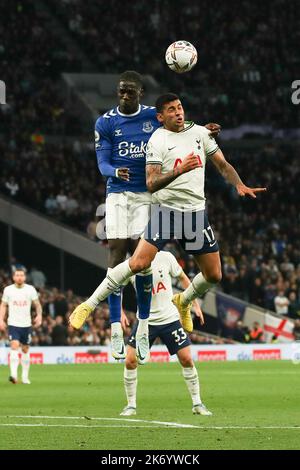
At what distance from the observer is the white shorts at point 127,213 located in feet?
51.4

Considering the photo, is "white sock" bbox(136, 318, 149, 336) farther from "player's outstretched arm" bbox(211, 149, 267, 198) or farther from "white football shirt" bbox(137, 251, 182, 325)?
"player's outstretched arm" bbox(211, 149, 267, 198)

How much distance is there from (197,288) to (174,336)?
92.3 inches

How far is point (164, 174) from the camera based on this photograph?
14.5 m

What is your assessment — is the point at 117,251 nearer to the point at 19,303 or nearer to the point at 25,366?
the point at 25,366

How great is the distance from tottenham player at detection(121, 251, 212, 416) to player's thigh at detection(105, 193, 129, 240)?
139cm

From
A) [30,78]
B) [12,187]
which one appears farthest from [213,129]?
[30,78]

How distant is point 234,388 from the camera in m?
24.1

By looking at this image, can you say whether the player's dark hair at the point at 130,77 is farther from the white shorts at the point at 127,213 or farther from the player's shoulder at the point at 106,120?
the white shorts at the point at 127,213

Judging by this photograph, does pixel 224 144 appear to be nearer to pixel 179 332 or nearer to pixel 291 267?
pixel 291 267

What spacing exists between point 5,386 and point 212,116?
986 inches

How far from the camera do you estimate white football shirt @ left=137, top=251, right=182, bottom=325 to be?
18266 mm

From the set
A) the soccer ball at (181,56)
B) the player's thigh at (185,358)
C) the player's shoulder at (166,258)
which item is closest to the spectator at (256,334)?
the player's shoulder at (166,258)

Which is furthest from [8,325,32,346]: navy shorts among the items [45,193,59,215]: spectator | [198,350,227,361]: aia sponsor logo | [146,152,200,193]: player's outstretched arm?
[45,193,59,215]: spectator
